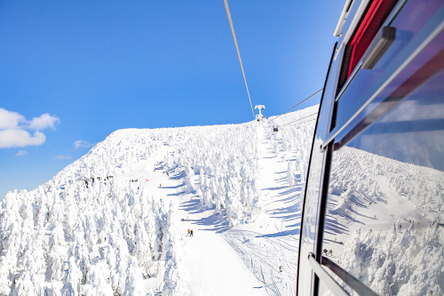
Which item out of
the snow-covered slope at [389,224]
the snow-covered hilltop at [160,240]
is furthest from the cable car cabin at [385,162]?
the snow-covered hilltop at [160,240]

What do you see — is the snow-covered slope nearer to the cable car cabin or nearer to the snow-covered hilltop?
the cable car cabin

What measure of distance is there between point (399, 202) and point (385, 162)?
7.6 inches

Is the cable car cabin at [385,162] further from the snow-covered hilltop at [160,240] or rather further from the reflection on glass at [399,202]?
the snow-covered hilltop at [160,240]

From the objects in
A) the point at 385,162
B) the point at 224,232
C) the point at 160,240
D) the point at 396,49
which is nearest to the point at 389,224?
the point at 385,162

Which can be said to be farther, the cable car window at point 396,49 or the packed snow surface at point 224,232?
the packed snow surface at point 224,232

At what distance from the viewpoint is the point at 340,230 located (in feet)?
4.73

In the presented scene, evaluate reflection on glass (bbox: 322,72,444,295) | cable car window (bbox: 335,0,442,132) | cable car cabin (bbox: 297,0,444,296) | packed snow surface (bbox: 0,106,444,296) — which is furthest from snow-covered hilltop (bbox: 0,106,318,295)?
reflection on glass (bbox: 322,72,444,295)

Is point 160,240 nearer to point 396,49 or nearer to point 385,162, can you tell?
point 385,162

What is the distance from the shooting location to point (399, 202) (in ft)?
3.31

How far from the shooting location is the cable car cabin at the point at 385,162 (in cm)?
82

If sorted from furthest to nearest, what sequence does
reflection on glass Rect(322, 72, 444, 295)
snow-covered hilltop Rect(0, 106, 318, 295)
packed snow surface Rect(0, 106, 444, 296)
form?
snow-covered hilltop Rect(0, 106, 318, 295)
packed snow surface Rect(0, 106, 444, 296)
reflection on glass Rect(322, 72, 444, 295)

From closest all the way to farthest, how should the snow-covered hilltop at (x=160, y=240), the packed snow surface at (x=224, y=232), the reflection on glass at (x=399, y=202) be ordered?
the reflection on glass at (x=399, y=202)
the packed snow surface at (x=224, y=232)
the snow-covered hilltop at (x=160, y=240)

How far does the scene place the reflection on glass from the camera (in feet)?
2.68

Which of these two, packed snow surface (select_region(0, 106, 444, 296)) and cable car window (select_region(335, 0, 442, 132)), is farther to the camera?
packed snow surface (select_region(0, 106, 444, 296))
